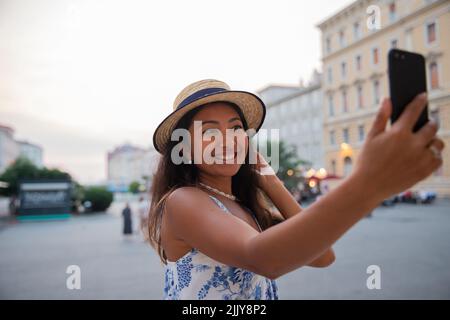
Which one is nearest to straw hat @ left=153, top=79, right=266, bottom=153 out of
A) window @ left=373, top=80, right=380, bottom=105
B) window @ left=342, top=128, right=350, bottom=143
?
window @ left=373, top=80, right=380, bottom=105

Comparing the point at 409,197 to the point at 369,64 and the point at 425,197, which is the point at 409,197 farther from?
the point at 369,64

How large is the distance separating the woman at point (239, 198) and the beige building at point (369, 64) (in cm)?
1729

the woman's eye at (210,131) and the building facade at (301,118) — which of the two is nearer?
the woman's eye at (210,131)

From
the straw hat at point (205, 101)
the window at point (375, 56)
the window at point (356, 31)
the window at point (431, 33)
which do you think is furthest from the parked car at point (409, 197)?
the straw hat at point (205, 101)

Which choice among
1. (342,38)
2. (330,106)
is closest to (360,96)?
(330,106)

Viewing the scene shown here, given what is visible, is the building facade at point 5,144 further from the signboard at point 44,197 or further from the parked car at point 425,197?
the parked car at point 425,197

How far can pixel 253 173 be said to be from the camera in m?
1.50

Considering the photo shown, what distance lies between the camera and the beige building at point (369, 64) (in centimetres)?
2162

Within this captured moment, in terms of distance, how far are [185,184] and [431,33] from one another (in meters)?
26.6

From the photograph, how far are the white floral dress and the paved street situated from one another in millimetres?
3605

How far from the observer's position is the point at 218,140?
118 centimetres

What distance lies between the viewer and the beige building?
2162 centimetres

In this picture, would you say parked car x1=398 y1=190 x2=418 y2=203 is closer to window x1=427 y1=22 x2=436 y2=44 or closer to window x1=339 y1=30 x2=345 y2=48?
window x1=427 y1=22 x2=436 y2=44
